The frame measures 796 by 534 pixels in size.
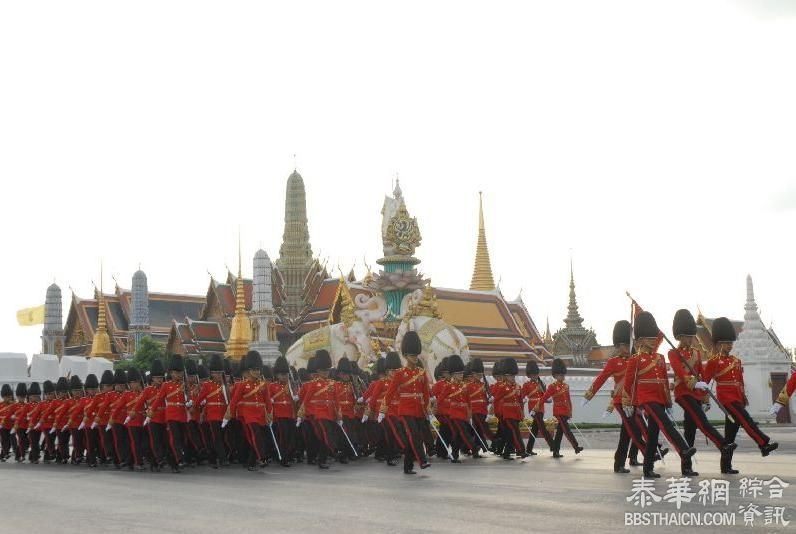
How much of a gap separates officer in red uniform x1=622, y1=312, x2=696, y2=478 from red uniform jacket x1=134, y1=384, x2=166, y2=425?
25.4 ft

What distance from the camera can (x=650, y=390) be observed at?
12383 millimetres

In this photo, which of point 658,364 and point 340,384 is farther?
point 340,384

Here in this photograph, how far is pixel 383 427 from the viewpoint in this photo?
17.8 metres

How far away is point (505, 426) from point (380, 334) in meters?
15.0

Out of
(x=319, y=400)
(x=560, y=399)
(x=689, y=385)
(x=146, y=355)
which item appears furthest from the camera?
(x=146, y=355)

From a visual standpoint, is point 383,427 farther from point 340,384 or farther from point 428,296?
point 428,296

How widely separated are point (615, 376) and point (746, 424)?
248cm

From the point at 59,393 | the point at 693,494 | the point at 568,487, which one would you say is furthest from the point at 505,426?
the point at 59,393

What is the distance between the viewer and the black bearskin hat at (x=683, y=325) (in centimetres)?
1290

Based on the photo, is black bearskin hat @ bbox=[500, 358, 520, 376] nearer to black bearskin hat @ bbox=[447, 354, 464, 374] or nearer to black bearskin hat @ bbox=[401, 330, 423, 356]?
black bearskin hat @ bbox=[447, 354, 464, 374]

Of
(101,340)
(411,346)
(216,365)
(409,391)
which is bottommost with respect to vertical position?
(409,391)

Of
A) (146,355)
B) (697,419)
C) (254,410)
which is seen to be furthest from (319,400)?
(146,355)

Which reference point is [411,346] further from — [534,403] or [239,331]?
[239,331]

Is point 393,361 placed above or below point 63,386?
above
